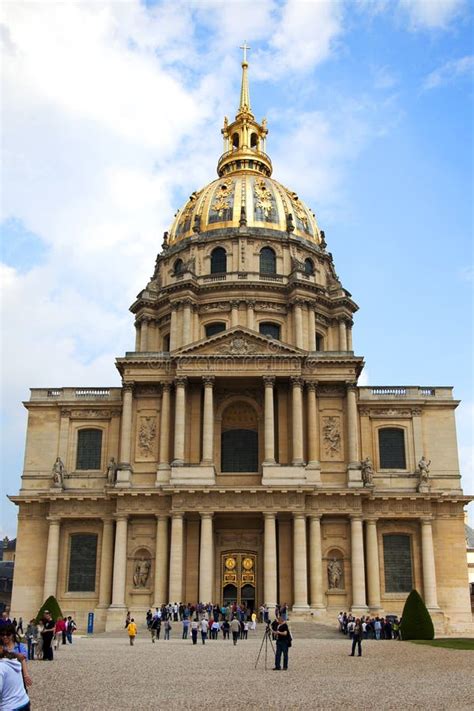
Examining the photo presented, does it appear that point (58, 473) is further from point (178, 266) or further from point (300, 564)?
point (178, 266)

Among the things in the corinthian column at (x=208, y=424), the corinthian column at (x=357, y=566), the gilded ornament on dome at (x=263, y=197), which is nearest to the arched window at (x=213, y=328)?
the gilded ornament on dome at (x=263, y=197)

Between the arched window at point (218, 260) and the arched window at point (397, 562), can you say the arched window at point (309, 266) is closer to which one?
the arched window at point (218, 260)

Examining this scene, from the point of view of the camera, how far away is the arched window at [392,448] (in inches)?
2067

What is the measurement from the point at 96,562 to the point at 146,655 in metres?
23.3

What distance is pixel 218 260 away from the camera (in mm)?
64062

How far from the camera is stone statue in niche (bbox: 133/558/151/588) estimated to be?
159 feet

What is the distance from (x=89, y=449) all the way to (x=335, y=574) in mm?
17590

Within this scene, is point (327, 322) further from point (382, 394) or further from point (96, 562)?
point (96, 562)

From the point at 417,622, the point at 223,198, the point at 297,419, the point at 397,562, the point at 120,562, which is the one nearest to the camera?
the point at 417,622

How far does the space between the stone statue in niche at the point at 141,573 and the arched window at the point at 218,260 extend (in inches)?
956

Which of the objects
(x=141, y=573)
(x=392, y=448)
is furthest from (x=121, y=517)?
(x=392, y=448)

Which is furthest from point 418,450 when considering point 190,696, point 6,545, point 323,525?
point 6,545

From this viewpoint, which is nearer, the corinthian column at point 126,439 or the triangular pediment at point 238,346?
the corinthian column at point 126,439

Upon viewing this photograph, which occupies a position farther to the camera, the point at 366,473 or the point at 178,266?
the point at 178,266
